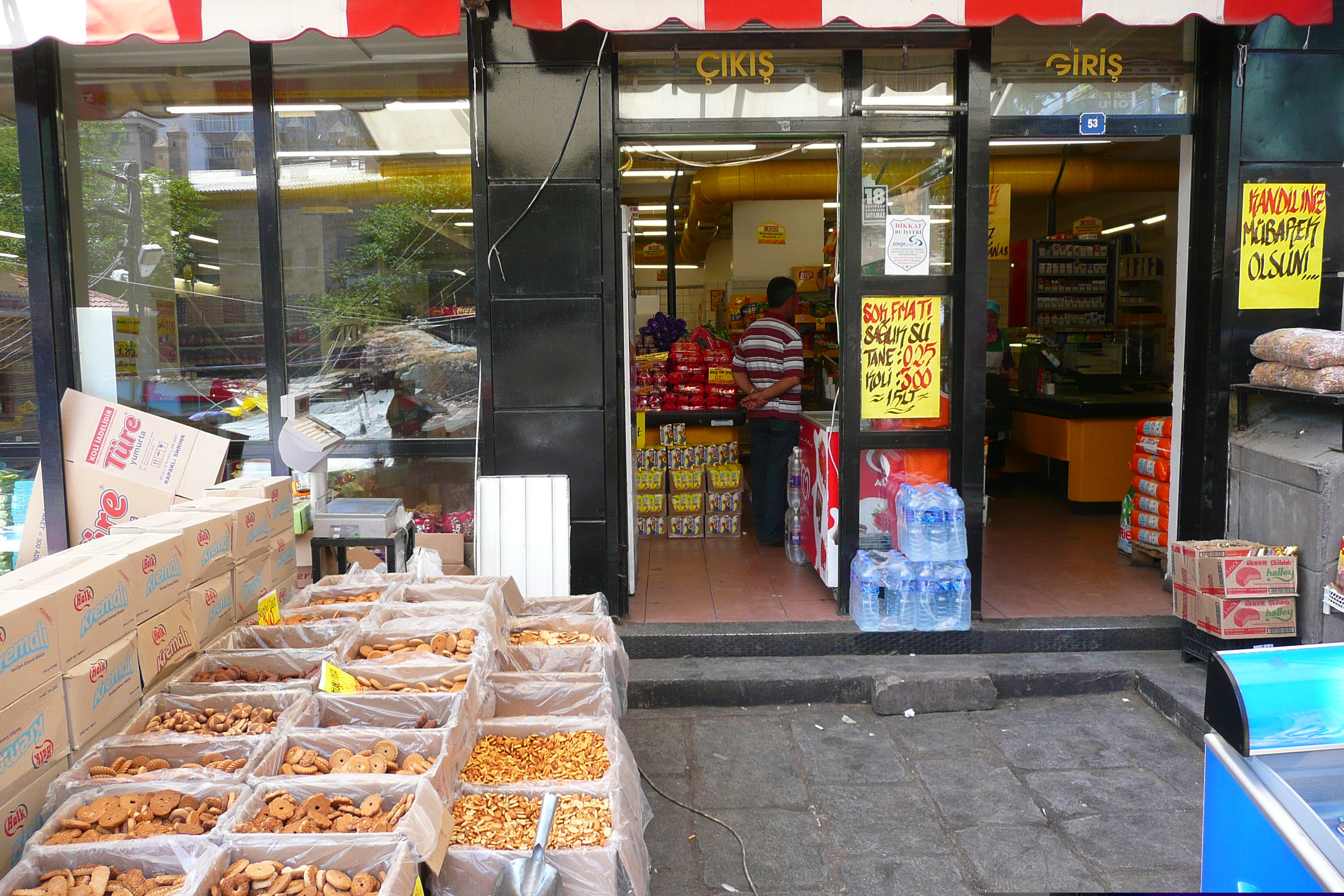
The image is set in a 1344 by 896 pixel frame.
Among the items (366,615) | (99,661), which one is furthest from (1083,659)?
(99,661)

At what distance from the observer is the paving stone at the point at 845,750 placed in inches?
151

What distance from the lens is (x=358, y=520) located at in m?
4.57

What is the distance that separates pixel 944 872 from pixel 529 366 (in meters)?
3.10

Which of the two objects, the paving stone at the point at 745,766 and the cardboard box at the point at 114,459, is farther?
the cardboard box at the point at 114,459

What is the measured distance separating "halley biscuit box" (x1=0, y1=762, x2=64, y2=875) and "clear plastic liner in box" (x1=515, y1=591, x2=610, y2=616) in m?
1.83

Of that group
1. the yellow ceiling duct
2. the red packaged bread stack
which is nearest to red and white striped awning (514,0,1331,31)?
the red packaged bread stack

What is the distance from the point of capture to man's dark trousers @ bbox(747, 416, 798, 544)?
6.73 m

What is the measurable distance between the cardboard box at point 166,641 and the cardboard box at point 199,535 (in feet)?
0.38

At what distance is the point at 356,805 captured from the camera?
226cm

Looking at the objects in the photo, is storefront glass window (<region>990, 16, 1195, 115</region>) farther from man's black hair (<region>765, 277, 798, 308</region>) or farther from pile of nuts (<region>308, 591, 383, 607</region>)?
pile of nuts (<region>308, 591, 383, 607</region>)

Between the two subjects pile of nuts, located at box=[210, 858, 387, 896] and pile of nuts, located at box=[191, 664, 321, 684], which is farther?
pile of nuts, located at box=[191, 664, 321, 684]

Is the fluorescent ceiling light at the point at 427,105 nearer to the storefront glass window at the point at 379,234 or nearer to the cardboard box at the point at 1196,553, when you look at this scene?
the storefront glass window at the point at 379,234

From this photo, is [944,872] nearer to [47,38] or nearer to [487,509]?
[487,509]

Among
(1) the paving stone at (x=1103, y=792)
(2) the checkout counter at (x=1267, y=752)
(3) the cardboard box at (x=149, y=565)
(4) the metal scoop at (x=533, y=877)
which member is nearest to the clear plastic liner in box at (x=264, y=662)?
(3) the cardboard box at (x=149, y=565)
